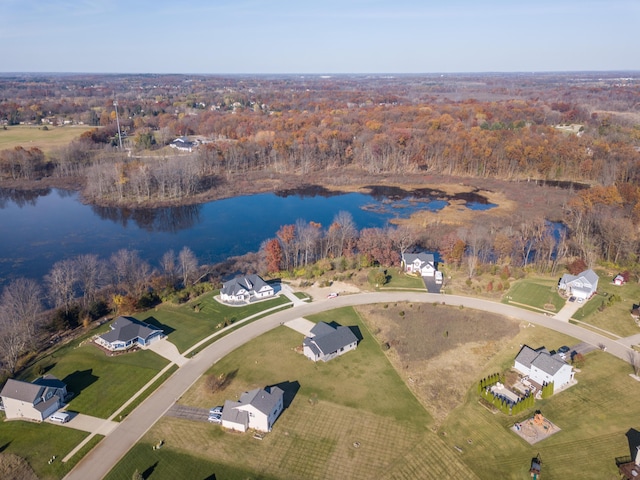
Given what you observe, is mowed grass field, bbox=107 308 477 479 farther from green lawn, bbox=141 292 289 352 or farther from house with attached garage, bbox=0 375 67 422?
house with attached garage, bbox=0 375 67 422

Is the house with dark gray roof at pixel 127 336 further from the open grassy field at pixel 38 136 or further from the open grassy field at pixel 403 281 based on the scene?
the open grassy field at pixel 38 136

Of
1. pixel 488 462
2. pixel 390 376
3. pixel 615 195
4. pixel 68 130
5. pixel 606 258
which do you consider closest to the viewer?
pixel 488 462

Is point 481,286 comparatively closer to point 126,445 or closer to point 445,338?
point 445,338

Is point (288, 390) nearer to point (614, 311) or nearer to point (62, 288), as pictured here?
Answer: point (62, 288)

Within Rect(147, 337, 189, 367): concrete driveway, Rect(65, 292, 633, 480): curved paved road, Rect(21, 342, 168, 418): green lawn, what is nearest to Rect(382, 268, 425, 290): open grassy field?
Rect(65, 292, 633, 480): curved paved road

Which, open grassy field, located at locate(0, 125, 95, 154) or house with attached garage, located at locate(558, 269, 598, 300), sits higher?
open grassy field, located at locate(0, 125, 95, 154)

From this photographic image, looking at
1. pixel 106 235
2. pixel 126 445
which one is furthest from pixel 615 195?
pixel 106 235
